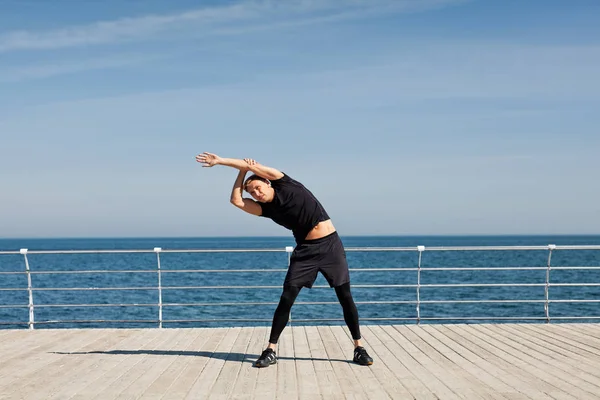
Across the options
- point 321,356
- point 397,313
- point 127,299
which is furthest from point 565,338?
point 127,299

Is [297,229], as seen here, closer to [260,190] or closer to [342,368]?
[260,190]

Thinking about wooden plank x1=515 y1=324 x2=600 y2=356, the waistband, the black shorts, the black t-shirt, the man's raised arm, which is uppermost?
the man's raised arm

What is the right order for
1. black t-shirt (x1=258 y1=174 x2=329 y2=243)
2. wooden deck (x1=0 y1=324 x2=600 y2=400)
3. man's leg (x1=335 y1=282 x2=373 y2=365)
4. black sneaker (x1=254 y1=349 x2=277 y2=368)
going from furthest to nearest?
man's leg (x1=335 y1=282 x2=373 y2=365) → black sneaker (x1=254 y1=349 x2=277 y2=368) → black t-shirt (x1=258 y1=174 x2=329 y2=243) → wooden deck (x1=0 y1=324 x2=600 y2=400)

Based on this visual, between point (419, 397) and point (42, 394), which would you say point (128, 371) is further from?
point (419, 397)

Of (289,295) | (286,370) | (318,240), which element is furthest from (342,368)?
(318,240)

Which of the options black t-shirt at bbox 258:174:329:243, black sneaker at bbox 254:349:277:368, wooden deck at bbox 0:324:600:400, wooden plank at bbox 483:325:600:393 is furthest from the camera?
black sneaker at bbox 254:349:277:368

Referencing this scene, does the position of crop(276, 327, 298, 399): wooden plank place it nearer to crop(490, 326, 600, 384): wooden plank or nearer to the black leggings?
the black leggings

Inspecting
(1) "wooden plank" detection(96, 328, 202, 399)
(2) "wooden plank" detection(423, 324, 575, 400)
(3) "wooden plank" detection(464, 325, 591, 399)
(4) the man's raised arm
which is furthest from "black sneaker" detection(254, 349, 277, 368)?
(3) "wooden plank" detection(464, 325, 591, 399)

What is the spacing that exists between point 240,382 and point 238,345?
1479mm

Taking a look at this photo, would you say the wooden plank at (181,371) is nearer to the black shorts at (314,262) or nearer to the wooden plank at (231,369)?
the wooden plank at (231,369)

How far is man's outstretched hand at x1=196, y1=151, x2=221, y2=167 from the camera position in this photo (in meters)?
4.38

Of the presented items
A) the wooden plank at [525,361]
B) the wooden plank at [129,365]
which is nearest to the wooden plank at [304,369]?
the wooden plank at [129,365]

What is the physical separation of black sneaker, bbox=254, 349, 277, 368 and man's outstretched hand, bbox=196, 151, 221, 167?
150 cm

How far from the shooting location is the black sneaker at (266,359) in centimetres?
477
